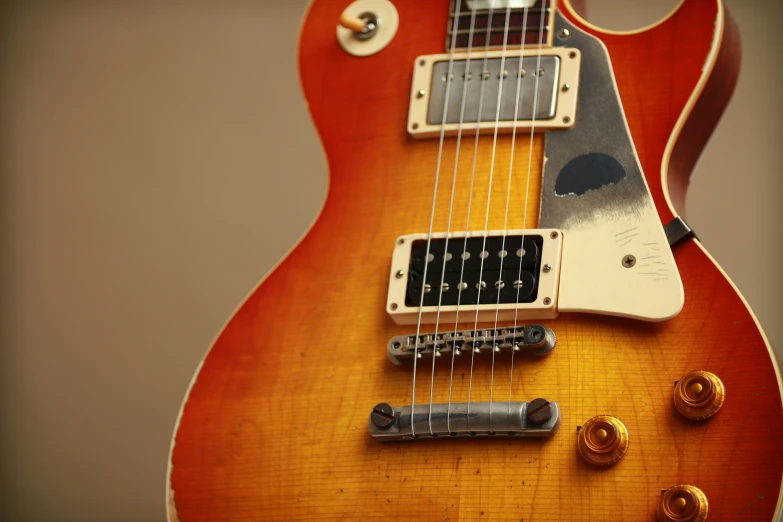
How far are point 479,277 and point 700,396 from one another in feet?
1.05

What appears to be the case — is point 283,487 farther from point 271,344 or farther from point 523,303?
point 523,303

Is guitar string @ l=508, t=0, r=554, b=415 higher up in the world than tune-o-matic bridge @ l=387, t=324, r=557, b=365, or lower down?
higher up

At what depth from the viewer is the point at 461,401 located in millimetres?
1236

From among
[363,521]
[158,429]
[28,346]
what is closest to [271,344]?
[363,521]

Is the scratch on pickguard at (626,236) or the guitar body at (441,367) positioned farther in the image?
the scratch on pickguard at (626,236)

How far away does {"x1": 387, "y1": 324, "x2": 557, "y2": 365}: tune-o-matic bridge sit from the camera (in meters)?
1.23

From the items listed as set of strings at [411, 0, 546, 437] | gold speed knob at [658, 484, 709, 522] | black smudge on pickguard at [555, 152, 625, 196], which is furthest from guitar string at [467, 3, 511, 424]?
gold speed knob at [658, 484, 709, 522]

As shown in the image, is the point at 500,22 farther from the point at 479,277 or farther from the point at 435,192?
the point at 479,277

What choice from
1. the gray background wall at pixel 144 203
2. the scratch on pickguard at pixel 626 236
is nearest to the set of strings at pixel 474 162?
the scratch on pickguard at pixel 626 236

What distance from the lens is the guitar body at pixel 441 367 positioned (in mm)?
1142

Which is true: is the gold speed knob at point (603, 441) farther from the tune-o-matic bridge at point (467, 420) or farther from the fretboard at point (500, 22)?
the fretboard at point (500, 22)

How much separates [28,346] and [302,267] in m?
1.37

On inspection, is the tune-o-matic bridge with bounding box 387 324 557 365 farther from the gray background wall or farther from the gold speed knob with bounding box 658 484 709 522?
Answer: the gray background wall

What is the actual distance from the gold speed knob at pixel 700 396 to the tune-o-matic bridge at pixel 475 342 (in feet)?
0.56
